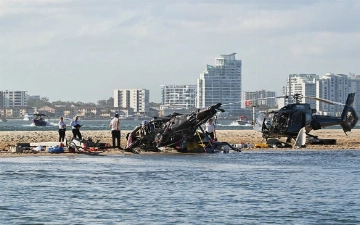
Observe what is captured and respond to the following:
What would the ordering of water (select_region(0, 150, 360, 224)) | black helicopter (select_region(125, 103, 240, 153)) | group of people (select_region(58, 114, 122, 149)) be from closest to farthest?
water (select_region(0, 150, 360, 224)) → black helicopter (select_region(125, 103, 240, 153)) → group of people (select_region(58, 114, 122, 149))

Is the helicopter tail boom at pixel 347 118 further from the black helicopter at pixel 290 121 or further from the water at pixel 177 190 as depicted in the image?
the water at pixel 177 190

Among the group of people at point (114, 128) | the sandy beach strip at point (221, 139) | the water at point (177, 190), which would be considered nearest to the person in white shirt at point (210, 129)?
the group of people at point (114, 128)

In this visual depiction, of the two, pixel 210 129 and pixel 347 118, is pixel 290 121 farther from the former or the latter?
pixel 347 118

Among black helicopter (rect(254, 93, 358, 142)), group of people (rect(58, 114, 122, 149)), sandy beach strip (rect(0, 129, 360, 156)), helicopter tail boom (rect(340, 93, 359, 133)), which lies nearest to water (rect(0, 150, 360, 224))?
group of people (rect(58, 114, 122, 149))

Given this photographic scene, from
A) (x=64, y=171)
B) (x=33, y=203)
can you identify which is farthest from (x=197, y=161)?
(x=33, y=203)

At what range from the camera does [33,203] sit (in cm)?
2281

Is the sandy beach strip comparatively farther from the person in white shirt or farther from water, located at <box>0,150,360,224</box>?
water, located at <box>0,150,360,224</box>

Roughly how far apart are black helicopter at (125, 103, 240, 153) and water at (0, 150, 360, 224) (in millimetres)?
2077

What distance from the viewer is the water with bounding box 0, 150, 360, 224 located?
68.9 ft

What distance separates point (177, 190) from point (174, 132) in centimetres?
1370

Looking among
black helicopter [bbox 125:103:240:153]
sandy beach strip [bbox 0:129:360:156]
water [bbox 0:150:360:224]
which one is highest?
black helicopter [bbox 125:103:240:153]

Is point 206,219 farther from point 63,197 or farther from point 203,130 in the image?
point 203,130

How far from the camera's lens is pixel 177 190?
84.6ft

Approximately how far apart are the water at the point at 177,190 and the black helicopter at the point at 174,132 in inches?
81.8
